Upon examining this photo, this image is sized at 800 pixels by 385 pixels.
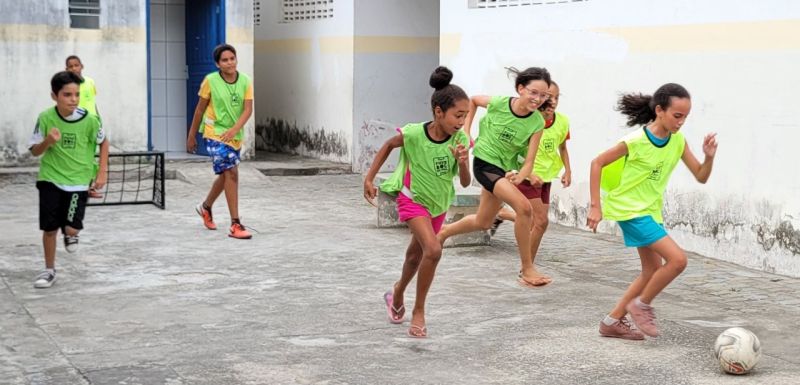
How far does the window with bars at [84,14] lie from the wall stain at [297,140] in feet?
11.8

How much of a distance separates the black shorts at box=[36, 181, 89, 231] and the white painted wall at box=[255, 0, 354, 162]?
26.8ft

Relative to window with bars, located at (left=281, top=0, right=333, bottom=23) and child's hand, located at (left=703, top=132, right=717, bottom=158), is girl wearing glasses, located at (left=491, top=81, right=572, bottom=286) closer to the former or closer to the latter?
child's hand, located at (left=703, top=132, right=717, bottom=158)

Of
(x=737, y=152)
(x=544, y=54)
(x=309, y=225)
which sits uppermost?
(x=544, y=54)

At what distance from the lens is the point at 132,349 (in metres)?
6.12

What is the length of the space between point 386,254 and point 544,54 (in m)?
3.38

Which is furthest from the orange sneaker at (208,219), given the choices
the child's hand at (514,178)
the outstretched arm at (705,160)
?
the outstretched arm at (705,160)

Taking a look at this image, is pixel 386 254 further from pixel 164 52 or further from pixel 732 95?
pixel 164 52

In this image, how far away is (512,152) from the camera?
7.97m

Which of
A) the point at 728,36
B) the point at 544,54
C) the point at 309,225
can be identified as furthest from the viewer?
the point at 544,54

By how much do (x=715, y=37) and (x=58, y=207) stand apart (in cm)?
518

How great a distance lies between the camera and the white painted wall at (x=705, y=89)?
28.5ft

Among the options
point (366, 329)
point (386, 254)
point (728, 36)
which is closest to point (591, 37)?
point (728, 36)

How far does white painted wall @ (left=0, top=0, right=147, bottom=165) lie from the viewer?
581 inches

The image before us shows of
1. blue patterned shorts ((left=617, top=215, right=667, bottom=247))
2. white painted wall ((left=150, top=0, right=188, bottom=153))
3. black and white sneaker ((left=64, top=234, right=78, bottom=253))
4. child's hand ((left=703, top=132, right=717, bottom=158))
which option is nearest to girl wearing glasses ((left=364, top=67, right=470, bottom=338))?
blue patterned shorts ((left=617, top=215, right=667, bottom=247))
